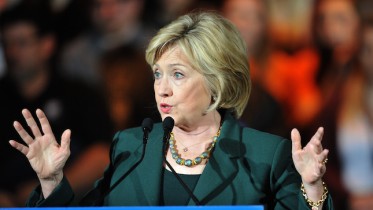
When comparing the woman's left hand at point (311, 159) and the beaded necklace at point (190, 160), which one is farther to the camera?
the beaded necklace at point (190, 160)

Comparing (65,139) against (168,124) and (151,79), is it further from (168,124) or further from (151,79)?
(151,79)

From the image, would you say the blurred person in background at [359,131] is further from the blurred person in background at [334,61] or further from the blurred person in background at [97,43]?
the blurred person in background at [97,43]

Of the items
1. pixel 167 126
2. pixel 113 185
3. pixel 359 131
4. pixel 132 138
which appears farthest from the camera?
pixel 359 131

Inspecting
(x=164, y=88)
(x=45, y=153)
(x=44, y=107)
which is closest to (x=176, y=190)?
(x=164, y=88)

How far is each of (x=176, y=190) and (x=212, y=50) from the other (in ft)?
1.54

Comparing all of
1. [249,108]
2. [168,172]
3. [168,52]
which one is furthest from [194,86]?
[249,108]

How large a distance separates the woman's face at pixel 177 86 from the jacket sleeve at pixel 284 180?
0.33 metres

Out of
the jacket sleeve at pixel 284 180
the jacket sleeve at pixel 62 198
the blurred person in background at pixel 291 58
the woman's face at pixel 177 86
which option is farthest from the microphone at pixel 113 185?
the blurred person in background at pixel 291 58

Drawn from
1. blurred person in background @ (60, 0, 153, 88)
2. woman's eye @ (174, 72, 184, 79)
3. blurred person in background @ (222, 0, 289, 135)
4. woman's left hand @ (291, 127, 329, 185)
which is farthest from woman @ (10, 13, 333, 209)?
blurred person in background @ (60, 0, 153, 88)

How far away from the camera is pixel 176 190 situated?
90.8 inches

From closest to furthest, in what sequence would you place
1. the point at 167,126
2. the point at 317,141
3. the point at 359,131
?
the point at 317,141 → the point at 167,126 → the point at 359,131

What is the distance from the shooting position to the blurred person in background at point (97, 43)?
4.65 metres

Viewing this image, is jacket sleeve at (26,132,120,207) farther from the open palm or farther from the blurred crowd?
the blurred crowd

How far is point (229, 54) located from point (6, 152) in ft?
8.75
